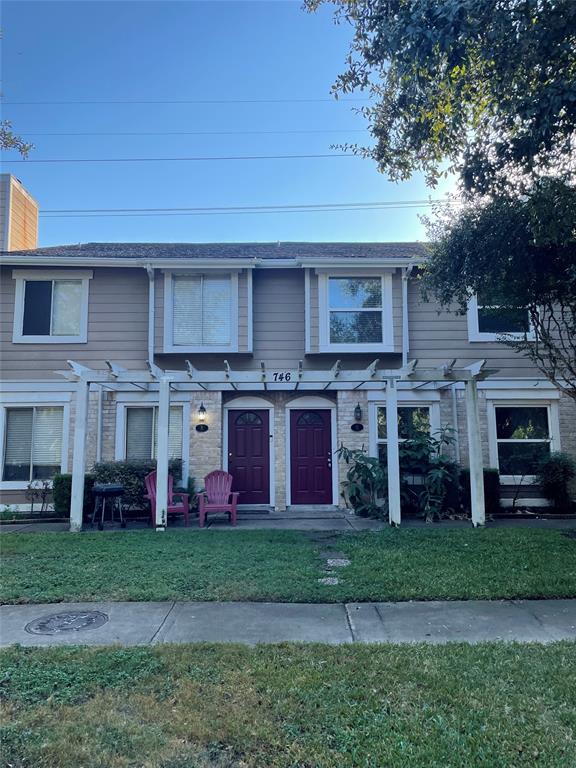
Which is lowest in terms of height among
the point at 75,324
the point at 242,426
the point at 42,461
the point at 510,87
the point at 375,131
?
the point at 42,461

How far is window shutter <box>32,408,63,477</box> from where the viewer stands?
10.3 metres

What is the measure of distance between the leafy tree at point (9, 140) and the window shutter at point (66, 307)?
6.30 metres

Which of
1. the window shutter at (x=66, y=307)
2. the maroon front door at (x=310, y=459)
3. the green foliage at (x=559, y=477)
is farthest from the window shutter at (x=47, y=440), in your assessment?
the green foliage at (x=559, y=477)

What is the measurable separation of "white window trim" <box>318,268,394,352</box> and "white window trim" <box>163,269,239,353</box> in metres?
1.82

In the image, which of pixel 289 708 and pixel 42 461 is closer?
pixel 289 708

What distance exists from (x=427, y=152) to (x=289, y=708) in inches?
251

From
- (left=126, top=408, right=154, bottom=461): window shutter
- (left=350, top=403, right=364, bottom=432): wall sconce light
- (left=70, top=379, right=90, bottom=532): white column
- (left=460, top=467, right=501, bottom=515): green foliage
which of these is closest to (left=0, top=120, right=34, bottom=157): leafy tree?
(left=70, top=379, right=90, bottom=532): white column

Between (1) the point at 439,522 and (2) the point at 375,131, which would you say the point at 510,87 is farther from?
(1) the point at 439,522

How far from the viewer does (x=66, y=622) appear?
4223 mm

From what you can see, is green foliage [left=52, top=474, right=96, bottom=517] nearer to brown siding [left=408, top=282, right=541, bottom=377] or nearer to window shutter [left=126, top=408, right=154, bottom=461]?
window shutter [left=126, top=408, right=154, bottom=461]

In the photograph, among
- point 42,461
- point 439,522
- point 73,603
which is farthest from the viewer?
point 42,461

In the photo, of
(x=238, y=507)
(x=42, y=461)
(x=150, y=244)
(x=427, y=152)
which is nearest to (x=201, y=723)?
(x=427, y=152)

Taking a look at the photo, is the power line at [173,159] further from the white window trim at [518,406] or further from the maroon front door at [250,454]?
the white window trim at [518,406]

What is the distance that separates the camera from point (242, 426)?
10.7 metres
